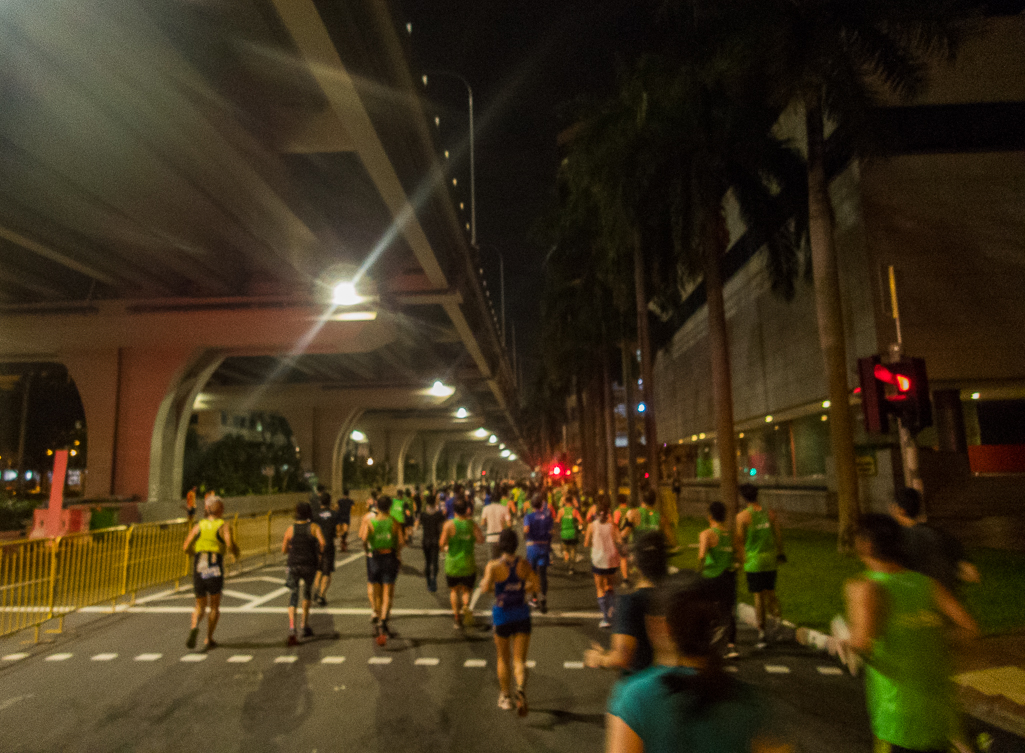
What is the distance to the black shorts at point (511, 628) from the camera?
611cm

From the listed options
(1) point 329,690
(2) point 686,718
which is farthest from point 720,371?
(2) point 686,718

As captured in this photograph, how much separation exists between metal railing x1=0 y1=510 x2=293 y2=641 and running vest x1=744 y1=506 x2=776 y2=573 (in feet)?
29.4

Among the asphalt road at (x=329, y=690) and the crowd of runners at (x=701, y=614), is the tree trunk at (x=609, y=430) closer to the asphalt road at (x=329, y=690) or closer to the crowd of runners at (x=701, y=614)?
the asphalt road at (x=329, y=690)

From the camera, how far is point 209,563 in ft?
28.1

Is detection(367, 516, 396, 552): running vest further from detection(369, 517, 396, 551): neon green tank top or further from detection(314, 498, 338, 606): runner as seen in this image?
detection(314, 498, 338, 606): runner

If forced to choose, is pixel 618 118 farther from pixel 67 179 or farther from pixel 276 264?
pixel 67 179

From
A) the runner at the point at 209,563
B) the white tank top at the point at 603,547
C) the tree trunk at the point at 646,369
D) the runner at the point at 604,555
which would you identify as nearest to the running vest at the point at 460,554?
the runner at the point at 604,555

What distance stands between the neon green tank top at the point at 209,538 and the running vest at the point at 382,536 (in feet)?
6.34

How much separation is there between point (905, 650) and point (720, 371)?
54.3 ft

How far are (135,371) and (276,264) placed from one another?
8964 mm

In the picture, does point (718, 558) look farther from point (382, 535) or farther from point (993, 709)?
point (382, 535)

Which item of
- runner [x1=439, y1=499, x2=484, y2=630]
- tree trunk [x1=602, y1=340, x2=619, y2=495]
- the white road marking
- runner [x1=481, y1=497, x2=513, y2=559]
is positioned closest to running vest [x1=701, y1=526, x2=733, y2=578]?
runner [x1=439, y1=499, x2=484, y2=630]

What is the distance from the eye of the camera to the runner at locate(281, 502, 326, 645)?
9.08 meters

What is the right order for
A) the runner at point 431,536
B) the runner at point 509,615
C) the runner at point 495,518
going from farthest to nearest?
A: the runner at point 431,536 → the runner at point 495,518 → the runner at point 509,615
